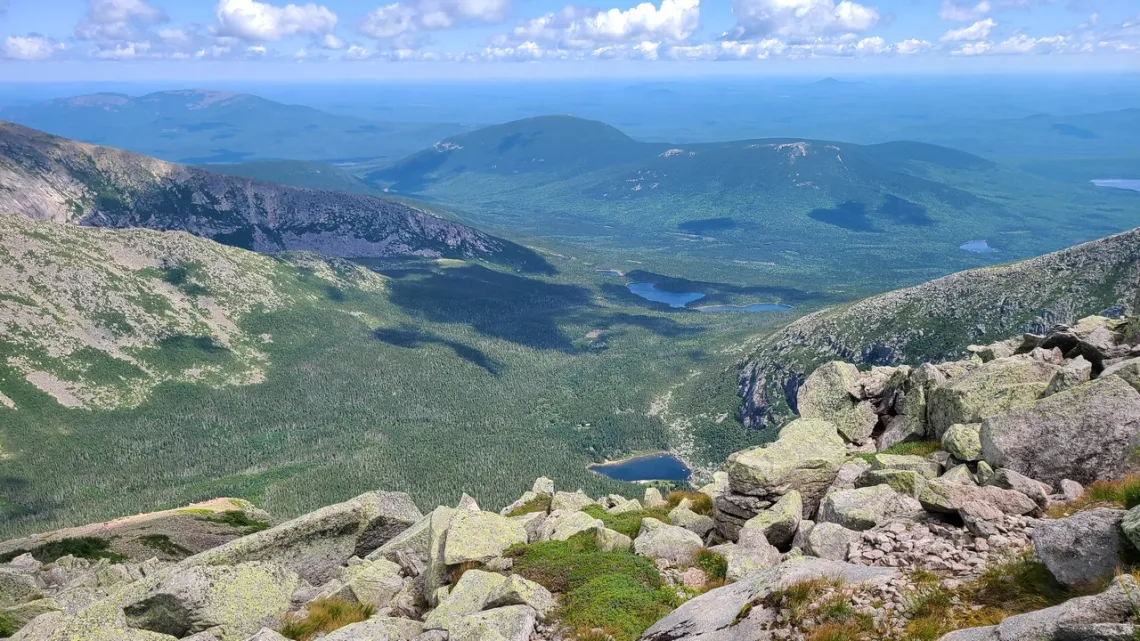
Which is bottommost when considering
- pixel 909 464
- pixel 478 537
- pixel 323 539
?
pixel 323 539

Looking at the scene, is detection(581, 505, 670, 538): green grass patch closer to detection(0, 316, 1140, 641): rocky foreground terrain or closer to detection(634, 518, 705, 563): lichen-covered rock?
detection(0, 316, 1140, 641): rocky foreground terrain

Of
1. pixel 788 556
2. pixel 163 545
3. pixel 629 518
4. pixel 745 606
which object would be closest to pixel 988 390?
pixel 788 556

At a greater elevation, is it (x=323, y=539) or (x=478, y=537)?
(x=478, y=537)

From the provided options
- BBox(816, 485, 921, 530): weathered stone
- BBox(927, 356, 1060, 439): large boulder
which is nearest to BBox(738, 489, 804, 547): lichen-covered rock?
BBox(816, 485, 921, 530): weathered stone

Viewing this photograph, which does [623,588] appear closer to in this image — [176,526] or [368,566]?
[368,566]

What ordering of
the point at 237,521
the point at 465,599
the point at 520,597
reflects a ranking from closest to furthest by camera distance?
1. the point at 520,597
2. the point at 465,599
3. the point at 237,521

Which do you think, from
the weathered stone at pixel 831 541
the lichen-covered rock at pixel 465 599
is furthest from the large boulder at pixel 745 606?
the lichen-covered rock at pixel 465 599

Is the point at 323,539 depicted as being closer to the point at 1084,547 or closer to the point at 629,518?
the point at 629,518

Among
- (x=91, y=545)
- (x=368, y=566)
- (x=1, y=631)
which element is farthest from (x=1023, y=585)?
(x=91, y=545)
